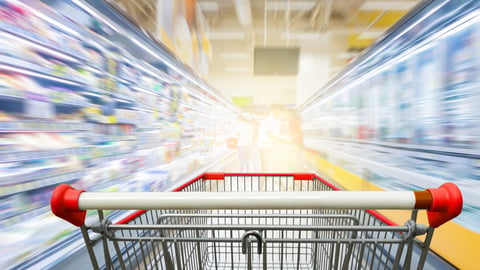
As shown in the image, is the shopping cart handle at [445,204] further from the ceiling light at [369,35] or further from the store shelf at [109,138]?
the ceiling light at [369,35]

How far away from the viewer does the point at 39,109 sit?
2.45 ft

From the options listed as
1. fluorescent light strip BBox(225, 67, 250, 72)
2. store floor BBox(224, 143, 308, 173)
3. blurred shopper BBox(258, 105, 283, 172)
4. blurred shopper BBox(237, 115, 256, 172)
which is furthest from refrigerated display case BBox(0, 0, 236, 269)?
blurred shopper BBox(258, 105, 283, 172)

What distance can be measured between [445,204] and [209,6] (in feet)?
10.00

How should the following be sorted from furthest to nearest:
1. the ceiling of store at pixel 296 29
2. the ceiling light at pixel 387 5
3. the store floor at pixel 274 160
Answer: the store floor at pixel 274 160
the ceiling of store at pixel 296 29
the ceiling light at pixel 387 5

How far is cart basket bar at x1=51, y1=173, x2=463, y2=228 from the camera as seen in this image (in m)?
0.49

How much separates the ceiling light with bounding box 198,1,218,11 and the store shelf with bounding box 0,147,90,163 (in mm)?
2467

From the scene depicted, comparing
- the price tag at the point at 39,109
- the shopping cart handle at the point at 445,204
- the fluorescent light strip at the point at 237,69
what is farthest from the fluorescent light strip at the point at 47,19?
the fluorescent light strip at the point at 237,69

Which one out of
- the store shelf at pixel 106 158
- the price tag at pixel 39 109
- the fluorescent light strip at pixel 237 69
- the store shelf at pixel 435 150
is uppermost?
the fluorescent light strip at pixel 237 69

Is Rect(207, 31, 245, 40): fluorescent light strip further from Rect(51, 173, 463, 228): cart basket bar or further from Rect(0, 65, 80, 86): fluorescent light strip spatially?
Rect(51, 173, 463, 228): cart basket bar

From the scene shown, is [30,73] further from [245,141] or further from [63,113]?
[245,141]

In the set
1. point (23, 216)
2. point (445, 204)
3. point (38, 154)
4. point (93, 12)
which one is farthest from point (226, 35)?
point (445, 204)

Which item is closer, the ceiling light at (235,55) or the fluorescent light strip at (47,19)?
the fluorescent light strip at (47,19)

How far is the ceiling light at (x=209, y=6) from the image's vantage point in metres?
2.44

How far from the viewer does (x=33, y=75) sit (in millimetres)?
729
